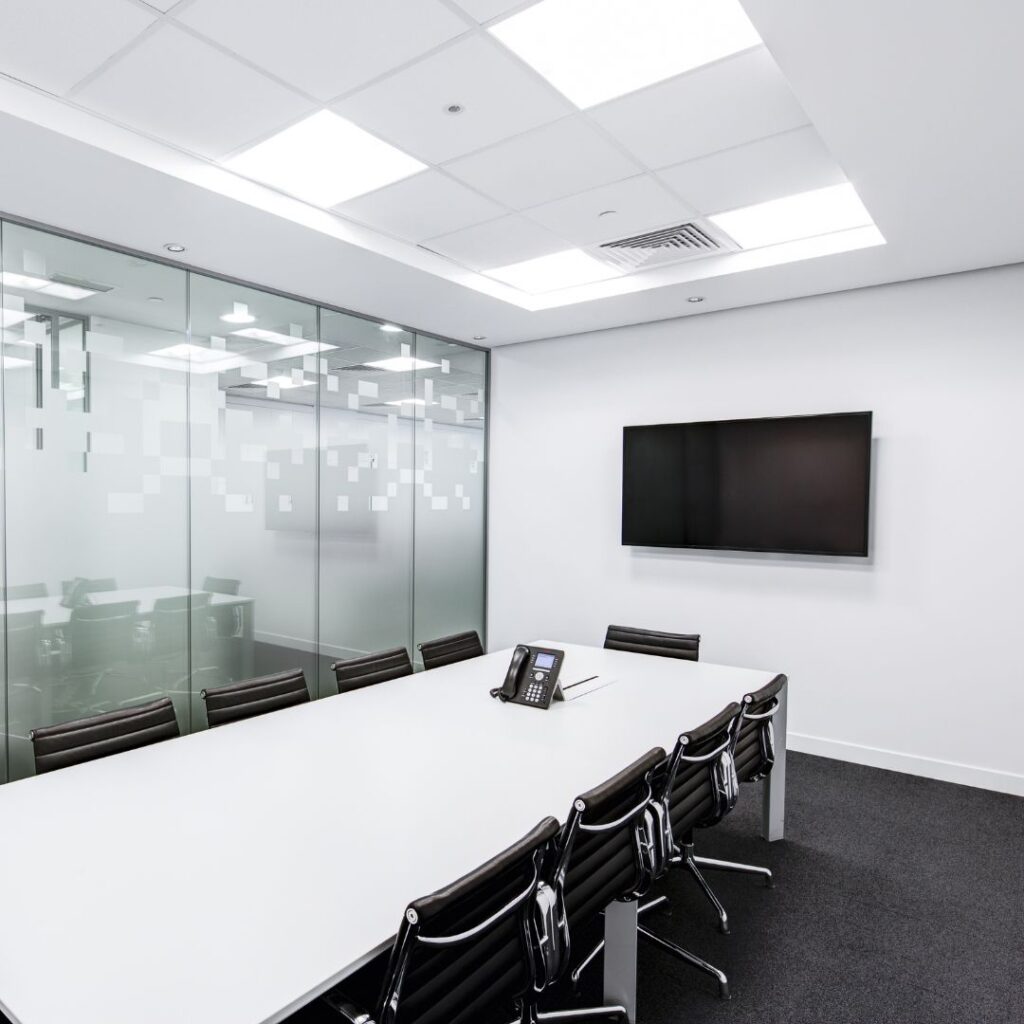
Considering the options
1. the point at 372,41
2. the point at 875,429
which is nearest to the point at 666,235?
the point at 875,429

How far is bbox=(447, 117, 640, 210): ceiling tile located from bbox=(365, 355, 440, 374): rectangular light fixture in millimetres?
2105

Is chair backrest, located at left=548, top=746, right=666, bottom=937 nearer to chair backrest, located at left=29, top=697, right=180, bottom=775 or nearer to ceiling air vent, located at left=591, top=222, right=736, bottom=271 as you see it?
chair backrest, located at left=29, top=697, right=180, bottom=775

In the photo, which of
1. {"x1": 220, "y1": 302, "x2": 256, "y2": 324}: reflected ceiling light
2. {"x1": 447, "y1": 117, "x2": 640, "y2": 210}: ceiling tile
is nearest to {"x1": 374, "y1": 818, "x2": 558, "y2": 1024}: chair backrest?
{"x1": 447, "y1": 117, "x2": 640, "y2": 210}: ceiling tile

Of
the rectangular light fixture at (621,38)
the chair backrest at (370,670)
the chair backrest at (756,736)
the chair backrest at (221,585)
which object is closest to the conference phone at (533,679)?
the chair backrest at (370,670)

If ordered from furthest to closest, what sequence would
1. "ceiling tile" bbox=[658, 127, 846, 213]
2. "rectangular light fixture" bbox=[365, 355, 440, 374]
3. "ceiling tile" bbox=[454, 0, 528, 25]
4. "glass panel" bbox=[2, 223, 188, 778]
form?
"rectangular light fixture" bbox=[365, 355, 440, 374] < "glass panel" bbox=[2, 223, 188, 778] < "ceiling tile" bbox=[658, 127, 846, 213] < "ceiling tile" bbox=[454, 0, 528, 25]

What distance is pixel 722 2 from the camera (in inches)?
89.0

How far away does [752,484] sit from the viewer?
4.98m

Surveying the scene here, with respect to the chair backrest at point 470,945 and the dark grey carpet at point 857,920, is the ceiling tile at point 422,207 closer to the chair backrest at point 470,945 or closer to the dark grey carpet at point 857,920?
the chair backrest at point 470,945

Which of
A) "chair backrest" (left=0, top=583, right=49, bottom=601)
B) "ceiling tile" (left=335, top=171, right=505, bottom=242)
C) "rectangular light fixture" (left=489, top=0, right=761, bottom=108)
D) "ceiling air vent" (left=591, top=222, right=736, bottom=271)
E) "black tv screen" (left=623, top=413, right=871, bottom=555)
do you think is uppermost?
"rectangular light fixture" (left=489, top=0, right=761, bottom=108)

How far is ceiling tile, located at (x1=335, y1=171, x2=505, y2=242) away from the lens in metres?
3.48

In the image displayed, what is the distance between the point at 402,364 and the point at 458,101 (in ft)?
10.0

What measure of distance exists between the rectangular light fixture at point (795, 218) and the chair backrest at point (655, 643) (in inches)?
91.5

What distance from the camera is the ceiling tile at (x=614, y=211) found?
11.6 ft

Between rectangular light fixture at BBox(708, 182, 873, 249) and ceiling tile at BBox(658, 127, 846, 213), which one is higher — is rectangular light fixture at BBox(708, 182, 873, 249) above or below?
above
